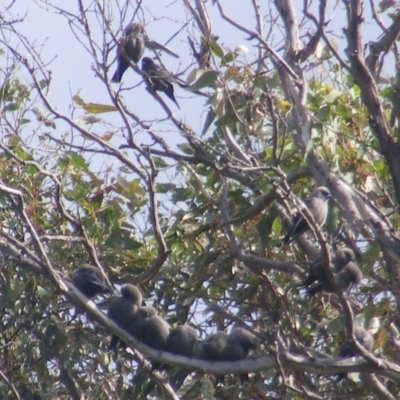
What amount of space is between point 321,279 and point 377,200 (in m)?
1.24

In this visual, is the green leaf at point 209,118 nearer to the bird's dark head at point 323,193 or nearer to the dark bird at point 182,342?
the bird's dark head at point 323,193

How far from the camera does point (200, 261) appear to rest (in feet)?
23.9

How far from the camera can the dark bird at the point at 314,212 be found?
21.1 feet

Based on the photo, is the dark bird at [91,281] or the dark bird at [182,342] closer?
the dark bird at [182,342]

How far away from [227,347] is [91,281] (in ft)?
3.35

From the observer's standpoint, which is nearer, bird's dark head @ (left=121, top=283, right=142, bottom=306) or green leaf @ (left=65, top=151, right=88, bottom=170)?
bird's dark head @ (left=121, top=283, right=142, bottom=306)

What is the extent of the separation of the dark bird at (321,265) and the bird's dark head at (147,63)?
2.53 meters

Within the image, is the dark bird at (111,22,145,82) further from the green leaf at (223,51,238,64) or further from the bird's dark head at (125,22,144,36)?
the green leaf at (223,51,238,64)

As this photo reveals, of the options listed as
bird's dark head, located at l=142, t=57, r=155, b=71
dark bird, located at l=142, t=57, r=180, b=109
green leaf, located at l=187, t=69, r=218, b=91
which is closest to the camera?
green leaf, located at l=187, t=69, r=218, b=91

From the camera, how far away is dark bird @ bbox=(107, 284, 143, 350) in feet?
20.8

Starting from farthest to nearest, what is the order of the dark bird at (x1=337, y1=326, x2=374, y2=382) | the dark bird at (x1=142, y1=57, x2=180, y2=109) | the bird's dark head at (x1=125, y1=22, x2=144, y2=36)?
1. the bird's dark head at (x1=125, y1=22, x2=144, y2=36)
2. the dark bird at (x1=142, y1=57, x2=180, y2=109)
3. the dark bird at (x1=337, y1=326, x2=374, y2=382)

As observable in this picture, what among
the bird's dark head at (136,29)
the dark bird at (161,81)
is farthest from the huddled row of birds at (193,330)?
the bird's dark head at (136,29)

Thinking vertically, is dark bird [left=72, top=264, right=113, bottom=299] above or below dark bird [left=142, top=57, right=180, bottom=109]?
below

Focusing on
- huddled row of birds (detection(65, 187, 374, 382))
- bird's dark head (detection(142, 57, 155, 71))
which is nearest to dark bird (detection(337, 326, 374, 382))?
huddled row of birds (detection(65, 187, 374, 382))
